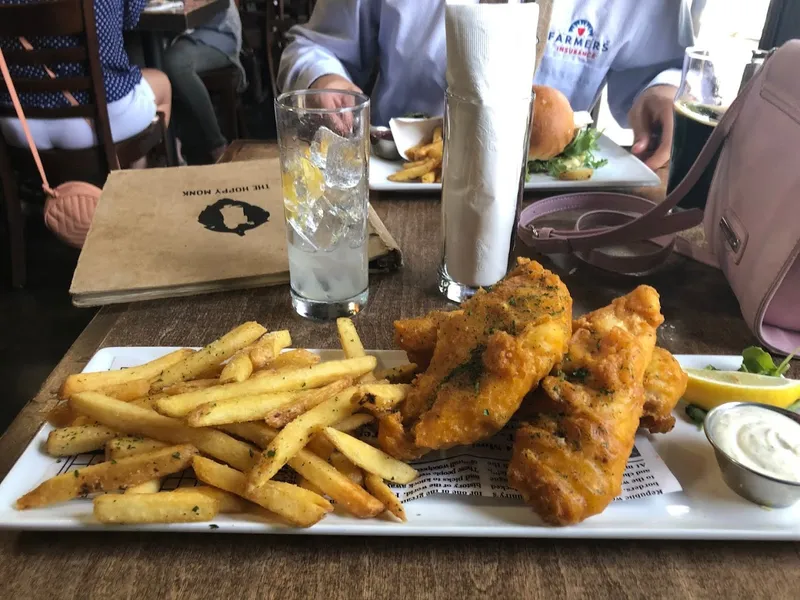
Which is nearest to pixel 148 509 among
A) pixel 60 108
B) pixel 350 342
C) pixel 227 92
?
pixel 350 342

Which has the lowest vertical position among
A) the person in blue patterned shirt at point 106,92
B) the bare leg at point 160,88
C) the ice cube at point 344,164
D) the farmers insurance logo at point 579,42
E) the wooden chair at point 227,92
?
the wooden chair at point 227,92

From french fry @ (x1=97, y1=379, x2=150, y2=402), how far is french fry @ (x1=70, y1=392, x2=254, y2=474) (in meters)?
0.07

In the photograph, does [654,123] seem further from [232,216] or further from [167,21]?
[167,21]

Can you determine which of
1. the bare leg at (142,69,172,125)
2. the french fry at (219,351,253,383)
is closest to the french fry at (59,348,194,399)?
the french fry at (219,351,253,383)

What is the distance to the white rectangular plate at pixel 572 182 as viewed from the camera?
2.19 metres

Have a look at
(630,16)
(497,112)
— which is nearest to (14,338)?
(497,112)

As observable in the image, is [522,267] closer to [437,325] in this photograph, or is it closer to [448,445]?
[437,325]

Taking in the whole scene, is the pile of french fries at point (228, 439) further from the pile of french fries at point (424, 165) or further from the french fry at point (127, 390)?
the pile of french fries at point (424, 165)

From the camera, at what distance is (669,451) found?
1.16 metres

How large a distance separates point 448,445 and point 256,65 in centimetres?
704

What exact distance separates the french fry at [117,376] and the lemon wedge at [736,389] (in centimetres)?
103

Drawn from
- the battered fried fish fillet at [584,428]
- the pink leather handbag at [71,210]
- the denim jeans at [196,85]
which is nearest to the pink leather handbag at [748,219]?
the battered fried fish fillet at [584,428]

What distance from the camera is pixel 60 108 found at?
11.2ft

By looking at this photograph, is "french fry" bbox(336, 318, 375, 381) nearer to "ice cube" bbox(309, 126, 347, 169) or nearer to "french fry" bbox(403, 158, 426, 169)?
"ice cube" bbox(309, 126, 347, 169)
